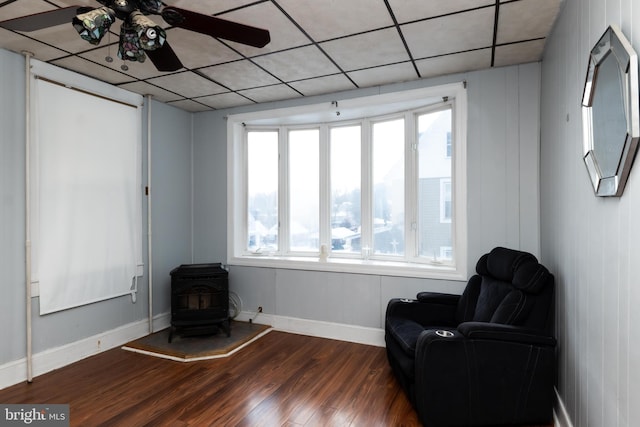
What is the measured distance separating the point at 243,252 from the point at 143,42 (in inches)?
122

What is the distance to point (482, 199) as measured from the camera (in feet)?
10.3

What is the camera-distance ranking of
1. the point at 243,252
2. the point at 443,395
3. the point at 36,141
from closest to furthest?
the point at 443,395 < the point at 36,141 < the point at 243,252

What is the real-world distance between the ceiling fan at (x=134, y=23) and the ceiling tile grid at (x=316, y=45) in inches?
2.7

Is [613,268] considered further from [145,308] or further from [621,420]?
[145,308]

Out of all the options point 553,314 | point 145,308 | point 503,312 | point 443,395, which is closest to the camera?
point 443,395

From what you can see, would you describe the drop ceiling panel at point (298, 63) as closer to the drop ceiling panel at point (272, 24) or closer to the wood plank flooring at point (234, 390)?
the drop ceiling panel at point (272, 24)

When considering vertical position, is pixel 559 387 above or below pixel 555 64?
below

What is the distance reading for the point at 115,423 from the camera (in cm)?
223

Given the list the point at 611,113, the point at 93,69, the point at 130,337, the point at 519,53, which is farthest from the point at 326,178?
the point at 611,113

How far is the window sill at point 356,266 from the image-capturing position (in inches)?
129

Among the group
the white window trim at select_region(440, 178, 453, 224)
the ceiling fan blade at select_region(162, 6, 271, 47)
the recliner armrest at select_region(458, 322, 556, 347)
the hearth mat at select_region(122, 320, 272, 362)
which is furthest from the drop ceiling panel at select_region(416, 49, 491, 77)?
the hearth mat at select_region(122, 320, 272, 362)

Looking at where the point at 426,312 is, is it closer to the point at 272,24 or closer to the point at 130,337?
the point at 272,24

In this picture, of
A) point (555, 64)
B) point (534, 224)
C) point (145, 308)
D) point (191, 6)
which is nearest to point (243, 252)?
point (145, 308)

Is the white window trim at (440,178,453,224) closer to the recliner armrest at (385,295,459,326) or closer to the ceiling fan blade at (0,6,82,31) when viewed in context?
the recliner armrest at (385,295,459,326)
